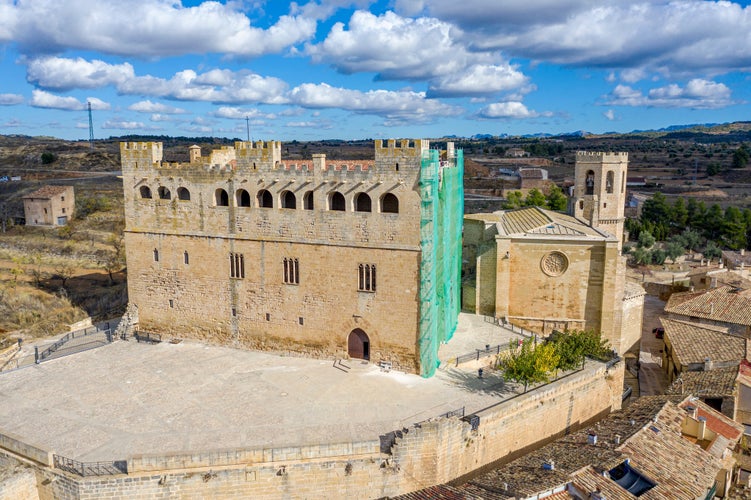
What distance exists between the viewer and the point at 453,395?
1761cm

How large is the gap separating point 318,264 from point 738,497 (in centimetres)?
1455

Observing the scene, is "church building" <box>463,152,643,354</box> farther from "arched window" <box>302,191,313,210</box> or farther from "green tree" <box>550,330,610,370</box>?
"arched window" <box>302,191,313,210</box>

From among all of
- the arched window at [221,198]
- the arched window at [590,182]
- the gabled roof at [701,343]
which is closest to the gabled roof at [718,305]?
the gabled roof at [701,343]

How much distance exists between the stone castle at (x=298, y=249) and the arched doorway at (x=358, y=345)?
38 millimetres

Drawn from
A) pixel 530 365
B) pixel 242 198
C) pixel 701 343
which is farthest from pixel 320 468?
pixel 701 343

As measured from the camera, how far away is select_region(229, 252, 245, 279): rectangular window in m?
21.0

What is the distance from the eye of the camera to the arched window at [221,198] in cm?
2112

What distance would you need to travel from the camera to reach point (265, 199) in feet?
68.5

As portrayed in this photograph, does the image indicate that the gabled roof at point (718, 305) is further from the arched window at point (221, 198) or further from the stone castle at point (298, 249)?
the arched window at point (221, 198)

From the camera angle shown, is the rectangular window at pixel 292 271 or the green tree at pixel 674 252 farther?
the green tree at pixel 674 252

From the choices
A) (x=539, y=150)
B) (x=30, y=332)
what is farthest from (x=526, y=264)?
(x=539, y=150)

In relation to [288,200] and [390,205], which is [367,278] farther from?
[288,200]

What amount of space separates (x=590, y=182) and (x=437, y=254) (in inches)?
595

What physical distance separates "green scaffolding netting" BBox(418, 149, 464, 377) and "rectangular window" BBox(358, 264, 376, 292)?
5.65 ft
